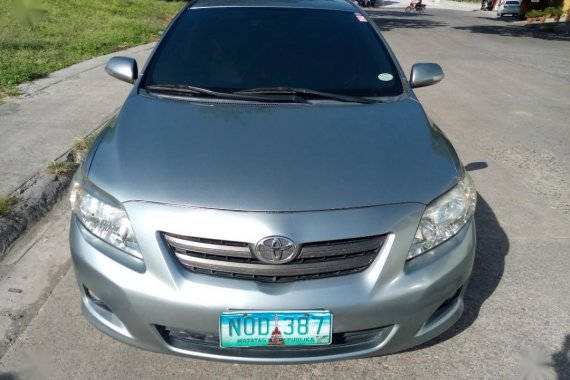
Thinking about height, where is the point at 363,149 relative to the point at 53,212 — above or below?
above

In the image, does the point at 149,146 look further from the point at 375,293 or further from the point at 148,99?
the point at 375,293

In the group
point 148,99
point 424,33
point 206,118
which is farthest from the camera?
point 424,33

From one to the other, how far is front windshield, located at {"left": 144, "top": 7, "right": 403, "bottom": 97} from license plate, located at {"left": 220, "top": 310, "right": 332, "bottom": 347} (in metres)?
1.48

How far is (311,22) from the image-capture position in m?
3.52


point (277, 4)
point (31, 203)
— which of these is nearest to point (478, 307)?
point (277, 4)

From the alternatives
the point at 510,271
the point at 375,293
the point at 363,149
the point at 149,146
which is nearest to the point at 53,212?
the point at 149,146

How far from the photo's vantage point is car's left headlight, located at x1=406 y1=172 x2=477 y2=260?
217cm

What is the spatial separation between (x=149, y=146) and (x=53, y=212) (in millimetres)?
1945

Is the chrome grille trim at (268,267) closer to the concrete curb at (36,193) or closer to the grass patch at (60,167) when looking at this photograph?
the concrete curb at (36,193)

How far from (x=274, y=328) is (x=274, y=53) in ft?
6.05

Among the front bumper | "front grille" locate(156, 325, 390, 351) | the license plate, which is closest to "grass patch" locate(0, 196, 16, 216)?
the front bumper

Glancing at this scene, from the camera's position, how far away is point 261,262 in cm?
202

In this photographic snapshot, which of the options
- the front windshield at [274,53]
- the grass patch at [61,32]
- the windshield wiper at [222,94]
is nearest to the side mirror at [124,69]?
the front windshield at [274,53]

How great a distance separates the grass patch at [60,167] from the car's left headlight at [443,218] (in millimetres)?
3324
